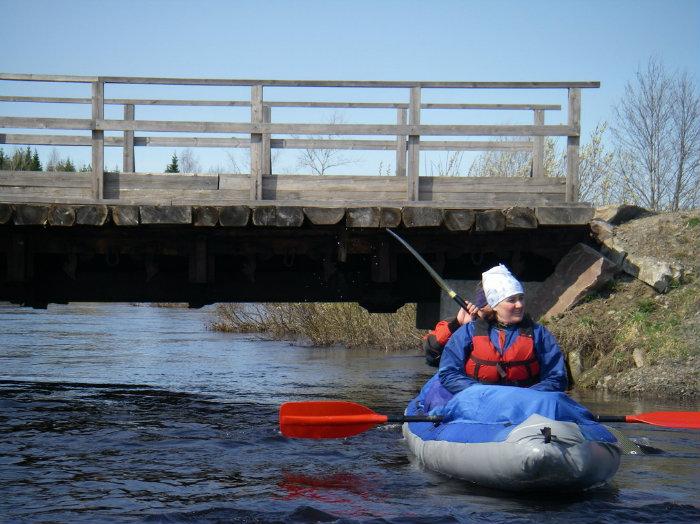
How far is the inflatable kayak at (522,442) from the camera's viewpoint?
20.4ft

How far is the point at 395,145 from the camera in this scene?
1362 cm

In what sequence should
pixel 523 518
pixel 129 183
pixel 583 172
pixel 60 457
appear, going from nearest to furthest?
pixel 523 518 < pixel 60 457 < pixel 129 183 < pixel 583 172

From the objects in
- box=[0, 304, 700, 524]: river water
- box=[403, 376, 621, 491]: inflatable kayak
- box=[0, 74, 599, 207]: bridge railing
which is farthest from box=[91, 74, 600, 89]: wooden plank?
box=[403, 376, 621, 491]: inflatable kayak

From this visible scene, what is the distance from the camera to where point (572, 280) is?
1295 cm

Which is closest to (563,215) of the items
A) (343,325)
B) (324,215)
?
(324,215)

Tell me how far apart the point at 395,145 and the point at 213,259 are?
9.94 ft

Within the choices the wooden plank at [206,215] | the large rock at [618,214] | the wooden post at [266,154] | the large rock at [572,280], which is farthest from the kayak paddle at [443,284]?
the large rock at [618,214]

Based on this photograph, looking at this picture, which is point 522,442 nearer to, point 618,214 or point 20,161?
point 618,214

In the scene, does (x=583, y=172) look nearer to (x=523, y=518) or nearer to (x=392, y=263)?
(x=392, y=263)

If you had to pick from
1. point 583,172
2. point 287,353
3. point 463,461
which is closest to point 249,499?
point 463,461

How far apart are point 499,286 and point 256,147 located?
5.72 m

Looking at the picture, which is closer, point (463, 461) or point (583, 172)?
point (463, 461)

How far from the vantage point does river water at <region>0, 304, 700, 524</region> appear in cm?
633

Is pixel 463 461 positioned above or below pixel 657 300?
below
